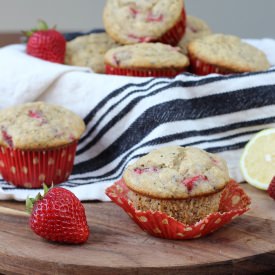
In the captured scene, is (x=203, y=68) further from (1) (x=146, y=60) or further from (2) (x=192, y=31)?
(2) (x=192, y=31)

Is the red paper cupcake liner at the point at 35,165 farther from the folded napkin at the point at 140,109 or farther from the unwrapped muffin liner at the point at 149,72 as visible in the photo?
the unwrapped muffin liner at the point at 149,72

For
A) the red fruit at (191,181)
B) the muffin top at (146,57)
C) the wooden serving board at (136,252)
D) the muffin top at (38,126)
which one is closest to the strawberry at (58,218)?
the wooden serving board at (136,252)

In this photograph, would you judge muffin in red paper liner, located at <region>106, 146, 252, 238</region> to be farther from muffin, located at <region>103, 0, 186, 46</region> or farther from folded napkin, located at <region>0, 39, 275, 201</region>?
muffin, located at <region>103, 0, 186, 46</region>

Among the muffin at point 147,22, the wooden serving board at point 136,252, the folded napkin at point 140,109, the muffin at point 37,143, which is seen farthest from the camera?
the muffin at point 147,22

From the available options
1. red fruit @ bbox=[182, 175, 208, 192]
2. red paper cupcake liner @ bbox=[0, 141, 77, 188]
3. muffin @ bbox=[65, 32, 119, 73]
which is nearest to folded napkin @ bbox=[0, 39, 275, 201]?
red paper cupcake liner @ bbox=[0, 141, 77, 188]

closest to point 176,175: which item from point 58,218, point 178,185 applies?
point 178,185

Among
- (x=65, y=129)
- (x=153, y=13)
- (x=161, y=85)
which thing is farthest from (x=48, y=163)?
(x=153, y=13)

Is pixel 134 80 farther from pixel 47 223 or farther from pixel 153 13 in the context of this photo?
pixel 47 223
